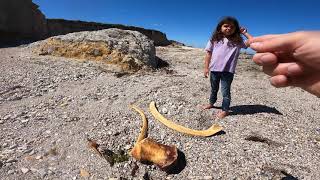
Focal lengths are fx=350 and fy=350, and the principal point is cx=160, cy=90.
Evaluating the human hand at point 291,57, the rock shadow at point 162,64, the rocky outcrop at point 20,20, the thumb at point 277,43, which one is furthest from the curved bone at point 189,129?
the rocky outcrop at point 20,20

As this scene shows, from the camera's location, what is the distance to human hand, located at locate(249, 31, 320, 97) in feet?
5.47

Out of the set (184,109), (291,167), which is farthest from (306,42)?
(184,109)

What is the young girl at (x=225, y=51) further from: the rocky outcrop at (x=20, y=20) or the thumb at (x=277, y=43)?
the rocky outcrop at (x=20, y=20)

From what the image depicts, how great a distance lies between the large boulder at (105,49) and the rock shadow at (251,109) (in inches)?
159

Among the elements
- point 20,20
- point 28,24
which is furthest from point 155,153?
point 28,24

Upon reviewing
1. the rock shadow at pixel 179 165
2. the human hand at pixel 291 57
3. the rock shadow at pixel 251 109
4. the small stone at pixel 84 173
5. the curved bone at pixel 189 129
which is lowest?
the small stone at pixel 84 173

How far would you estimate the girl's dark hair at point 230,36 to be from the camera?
5969mm

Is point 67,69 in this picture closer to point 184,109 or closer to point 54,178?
point 184,109

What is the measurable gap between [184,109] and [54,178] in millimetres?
2993

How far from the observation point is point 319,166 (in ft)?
16.3

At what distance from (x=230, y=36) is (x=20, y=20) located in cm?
1259

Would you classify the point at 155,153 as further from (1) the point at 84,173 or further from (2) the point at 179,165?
(1) the point at 84,173

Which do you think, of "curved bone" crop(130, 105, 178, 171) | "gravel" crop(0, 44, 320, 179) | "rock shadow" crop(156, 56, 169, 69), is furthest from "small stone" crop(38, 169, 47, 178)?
"rock shadow" crop(156, 56, 169, 69)

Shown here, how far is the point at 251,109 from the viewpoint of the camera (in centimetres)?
727
